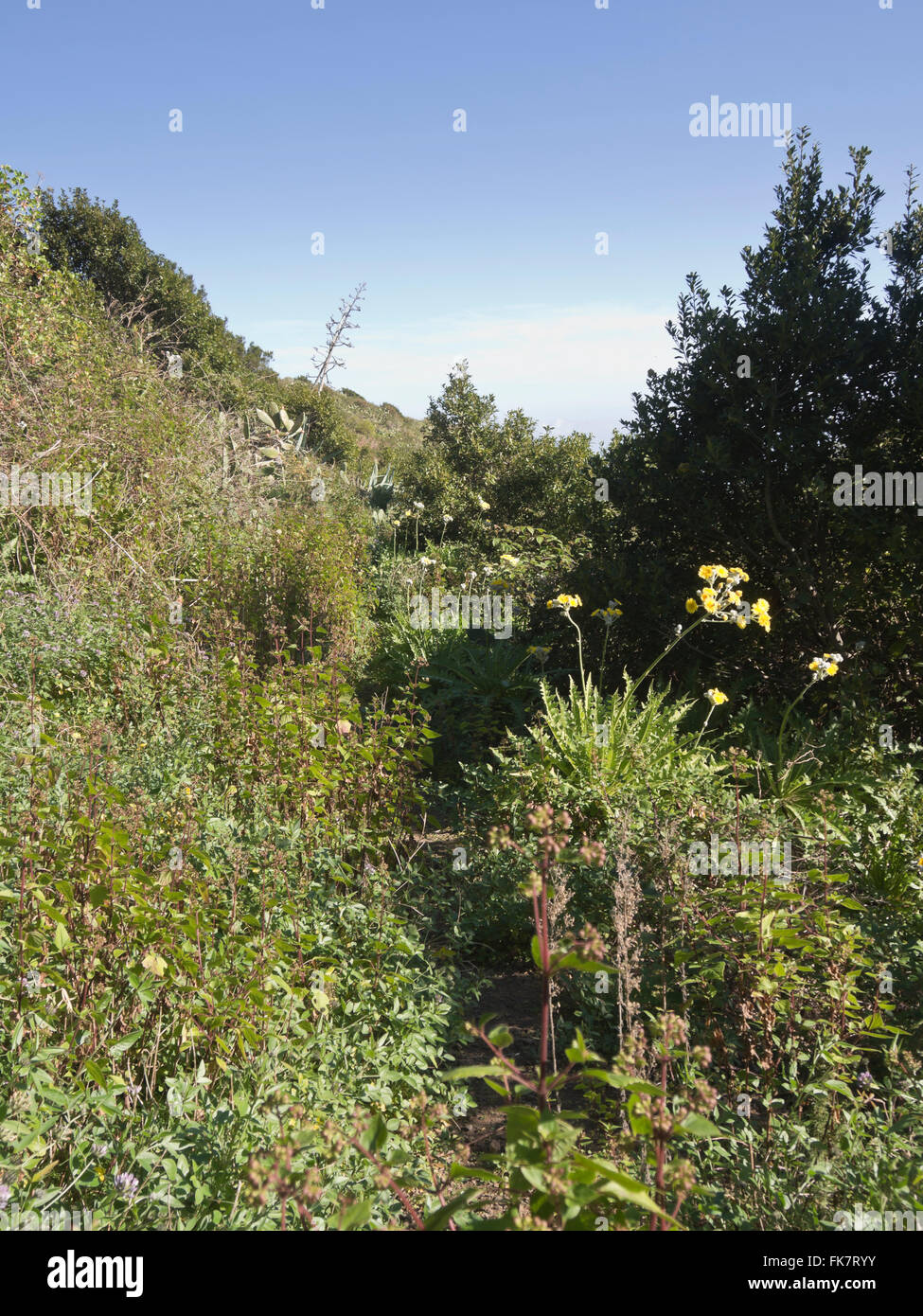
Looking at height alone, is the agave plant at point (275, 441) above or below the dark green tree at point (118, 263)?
below

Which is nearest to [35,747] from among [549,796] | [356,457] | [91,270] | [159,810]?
[159,810]

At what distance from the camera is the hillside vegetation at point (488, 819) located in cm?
180

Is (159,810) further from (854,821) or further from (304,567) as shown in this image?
(304,567)

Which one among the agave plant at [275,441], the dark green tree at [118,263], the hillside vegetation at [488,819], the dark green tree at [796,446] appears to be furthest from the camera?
the dark green tree at [118,263]

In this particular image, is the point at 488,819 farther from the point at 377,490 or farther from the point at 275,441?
the point at 275,441

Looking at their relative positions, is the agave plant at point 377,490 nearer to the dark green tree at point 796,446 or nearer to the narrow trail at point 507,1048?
the dark green tree at point 796,446

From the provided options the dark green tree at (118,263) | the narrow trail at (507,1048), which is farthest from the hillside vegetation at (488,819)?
the dark green tree at (118,263)

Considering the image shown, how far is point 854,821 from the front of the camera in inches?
149

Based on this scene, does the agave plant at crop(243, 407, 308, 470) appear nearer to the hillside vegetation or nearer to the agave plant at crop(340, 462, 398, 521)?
the agave plant at crop(340, 462, 398, 521)

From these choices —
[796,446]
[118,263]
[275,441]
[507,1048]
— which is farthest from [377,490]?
[118,263]

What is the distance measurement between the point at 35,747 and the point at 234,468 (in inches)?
280

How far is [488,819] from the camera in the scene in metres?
4.18

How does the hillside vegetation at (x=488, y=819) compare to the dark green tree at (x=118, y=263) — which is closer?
the hillside vegetation at (x=488, y=819)
